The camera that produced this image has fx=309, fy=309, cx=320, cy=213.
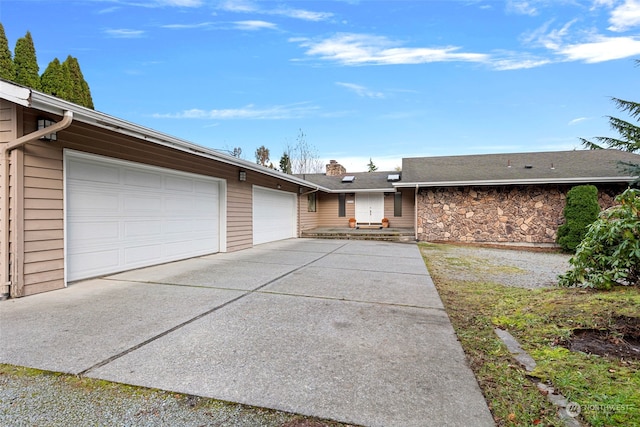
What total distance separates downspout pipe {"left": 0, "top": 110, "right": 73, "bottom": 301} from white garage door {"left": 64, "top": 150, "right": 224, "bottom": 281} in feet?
2.30

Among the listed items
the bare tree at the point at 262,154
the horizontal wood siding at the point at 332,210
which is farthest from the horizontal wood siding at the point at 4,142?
the bare tree at the point at 262,154

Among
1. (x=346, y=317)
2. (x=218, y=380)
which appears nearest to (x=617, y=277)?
(x=346, y=317)

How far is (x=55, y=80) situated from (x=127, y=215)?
41.1 ft

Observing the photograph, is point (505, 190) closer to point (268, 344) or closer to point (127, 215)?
point (268, 344)

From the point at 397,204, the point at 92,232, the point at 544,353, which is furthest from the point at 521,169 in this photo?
the point at 92,232

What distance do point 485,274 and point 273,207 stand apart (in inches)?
300

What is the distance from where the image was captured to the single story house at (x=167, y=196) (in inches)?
153

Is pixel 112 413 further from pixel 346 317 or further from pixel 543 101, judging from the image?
pixel 543 101

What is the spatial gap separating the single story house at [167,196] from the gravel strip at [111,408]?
284 centimetres

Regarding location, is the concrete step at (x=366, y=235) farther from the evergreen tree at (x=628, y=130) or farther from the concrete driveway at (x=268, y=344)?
the concrete driveway at (x=268, y=344)

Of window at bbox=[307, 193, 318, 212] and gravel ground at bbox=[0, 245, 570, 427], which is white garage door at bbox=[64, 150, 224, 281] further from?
window at bbox=[307, 193, 318, 212]

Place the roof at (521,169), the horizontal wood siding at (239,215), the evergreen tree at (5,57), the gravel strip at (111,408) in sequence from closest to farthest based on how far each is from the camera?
the gravel strip at (111,408) → the horizontal wood siding at (239,215) → the roof at (521,169) → the evergreen tree at (5,57)

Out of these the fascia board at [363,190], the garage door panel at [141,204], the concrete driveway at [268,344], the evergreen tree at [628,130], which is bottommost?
the concrete driveway at [268,344]

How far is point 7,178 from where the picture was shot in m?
3.80
